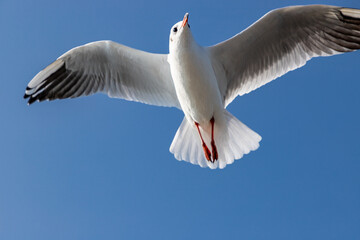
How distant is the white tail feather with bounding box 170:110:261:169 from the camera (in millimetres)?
5613

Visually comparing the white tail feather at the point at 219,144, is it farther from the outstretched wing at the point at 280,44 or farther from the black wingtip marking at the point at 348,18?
the black wingtip marking at the point at 348,18

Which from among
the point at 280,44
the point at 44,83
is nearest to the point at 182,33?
the point at 280,44

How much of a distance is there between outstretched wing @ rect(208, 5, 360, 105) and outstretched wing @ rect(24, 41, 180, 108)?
0.65 metres

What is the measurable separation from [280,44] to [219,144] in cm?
125

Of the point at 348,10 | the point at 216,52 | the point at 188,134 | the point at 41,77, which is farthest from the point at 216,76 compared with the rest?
the point at 41,77

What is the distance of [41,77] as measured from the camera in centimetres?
571

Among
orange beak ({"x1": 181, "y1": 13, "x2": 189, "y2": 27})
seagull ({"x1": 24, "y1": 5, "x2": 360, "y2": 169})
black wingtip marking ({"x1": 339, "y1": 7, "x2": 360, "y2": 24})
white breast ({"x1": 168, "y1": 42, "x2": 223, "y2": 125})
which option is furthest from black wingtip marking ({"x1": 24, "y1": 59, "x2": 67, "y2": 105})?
black wingtip marking ({"x1": 339, "y1": 7, "x2": 360, "y2": 24})

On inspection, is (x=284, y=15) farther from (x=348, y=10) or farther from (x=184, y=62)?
(x=184, y=62)

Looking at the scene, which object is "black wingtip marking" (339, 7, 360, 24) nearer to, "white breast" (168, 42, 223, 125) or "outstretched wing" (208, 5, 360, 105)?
"outstretched wing" (208, 5, 360, 105)

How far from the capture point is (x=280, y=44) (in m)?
5.59

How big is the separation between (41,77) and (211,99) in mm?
1878

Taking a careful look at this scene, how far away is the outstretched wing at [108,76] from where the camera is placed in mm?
5621

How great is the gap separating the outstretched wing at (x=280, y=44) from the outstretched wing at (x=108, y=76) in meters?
0.65

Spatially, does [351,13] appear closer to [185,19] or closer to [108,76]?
[185,19]
